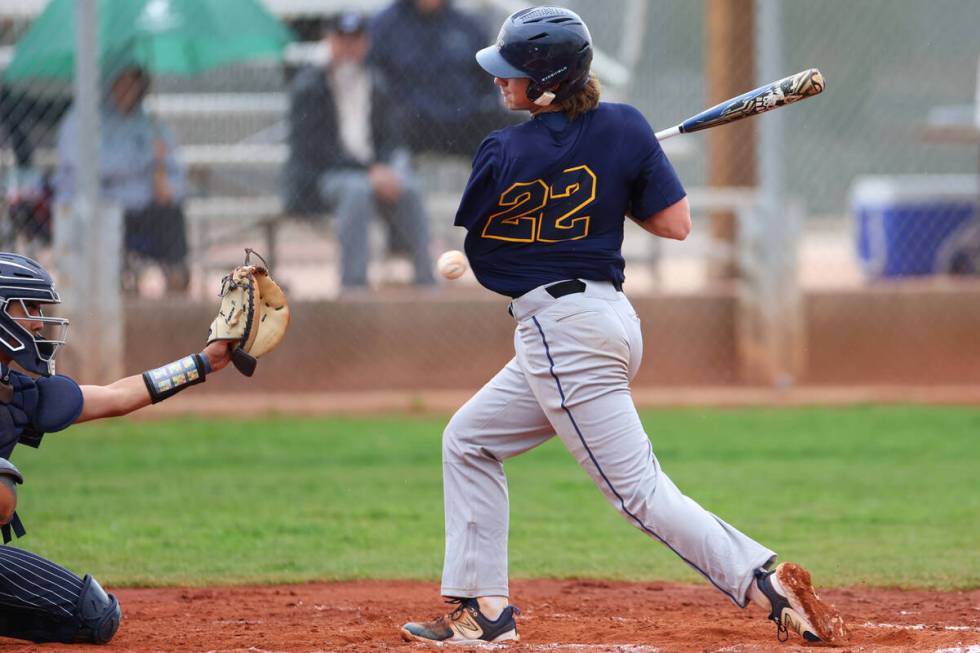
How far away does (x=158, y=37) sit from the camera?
389 inches

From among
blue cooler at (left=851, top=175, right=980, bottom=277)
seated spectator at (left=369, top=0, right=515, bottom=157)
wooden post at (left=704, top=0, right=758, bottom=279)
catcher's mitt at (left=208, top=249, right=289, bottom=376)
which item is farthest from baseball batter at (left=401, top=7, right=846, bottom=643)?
blue cooler at (left=851, top=175, right=980, bottom=277)

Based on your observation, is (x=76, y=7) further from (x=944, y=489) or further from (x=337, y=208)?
(x=944, y=489)

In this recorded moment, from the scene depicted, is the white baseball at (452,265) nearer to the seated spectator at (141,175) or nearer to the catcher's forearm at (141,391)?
the catcher's forearm at (141,391)

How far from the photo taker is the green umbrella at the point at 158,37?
9.77 metres

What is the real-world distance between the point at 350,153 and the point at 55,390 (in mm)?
5935

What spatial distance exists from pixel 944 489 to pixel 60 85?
21.3ft

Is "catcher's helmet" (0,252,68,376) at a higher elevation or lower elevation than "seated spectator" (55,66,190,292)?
lower

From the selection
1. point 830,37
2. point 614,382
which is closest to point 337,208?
point 830,37

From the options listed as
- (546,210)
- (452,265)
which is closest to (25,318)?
(452,265)

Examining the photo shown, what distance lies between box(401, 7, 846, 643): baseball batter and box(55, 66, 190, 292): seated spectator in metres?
6.08

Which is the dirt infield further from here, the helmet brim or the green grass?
the helmet brim

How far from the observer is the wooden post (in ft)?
34.8

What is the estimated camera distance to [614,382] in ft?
13.1

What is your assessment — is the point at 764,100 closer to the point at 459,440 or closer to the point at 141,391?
the point at 459,440
